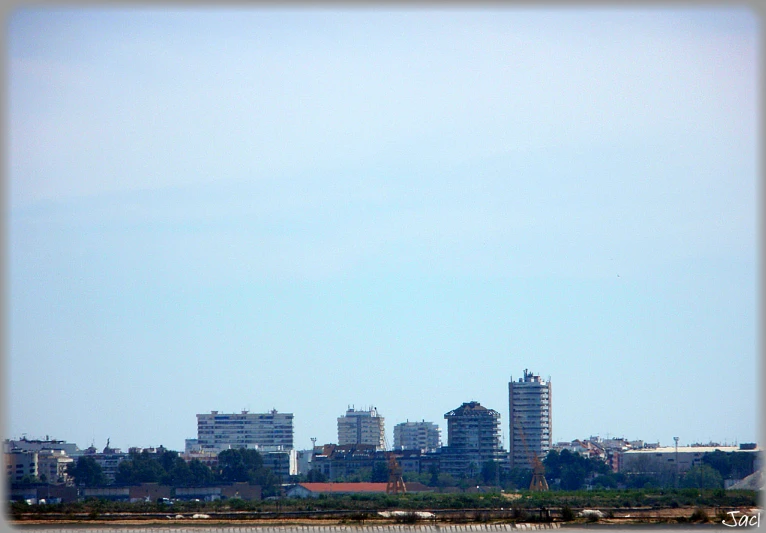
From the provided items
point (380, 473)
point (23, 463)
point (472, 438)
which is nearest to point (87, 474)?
point (23, 463)

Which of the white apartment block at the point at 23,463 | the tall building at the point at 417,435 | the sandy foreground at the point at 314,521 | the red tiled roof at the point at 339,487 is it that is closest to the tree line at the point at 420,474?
the white apartment block at the point at 23,463

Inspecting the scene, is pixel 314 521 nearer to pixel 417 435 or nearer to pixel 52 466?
pixel 52 466

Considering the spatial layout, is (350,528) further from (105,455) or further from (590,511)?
(105,455)

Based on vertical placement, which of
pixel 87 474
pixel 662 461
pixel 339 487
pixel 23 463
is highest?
pixel 23 463

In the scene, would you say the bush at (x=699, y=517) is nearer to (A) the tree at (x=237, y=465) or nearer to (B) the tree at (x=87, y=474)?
(A) the tree at (x=237, y=465)

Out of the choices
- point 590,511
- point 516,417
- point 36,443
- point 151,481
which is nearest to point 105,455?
point 36,443

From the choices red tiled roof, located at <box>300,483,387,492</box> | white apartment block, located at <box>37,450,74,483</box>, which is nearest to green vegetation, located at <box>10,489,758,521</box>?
red tiled roof, located at <box>300,483,387,492</box>

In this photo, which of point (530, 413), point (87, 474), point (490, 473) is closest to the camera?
point (87, 474)
